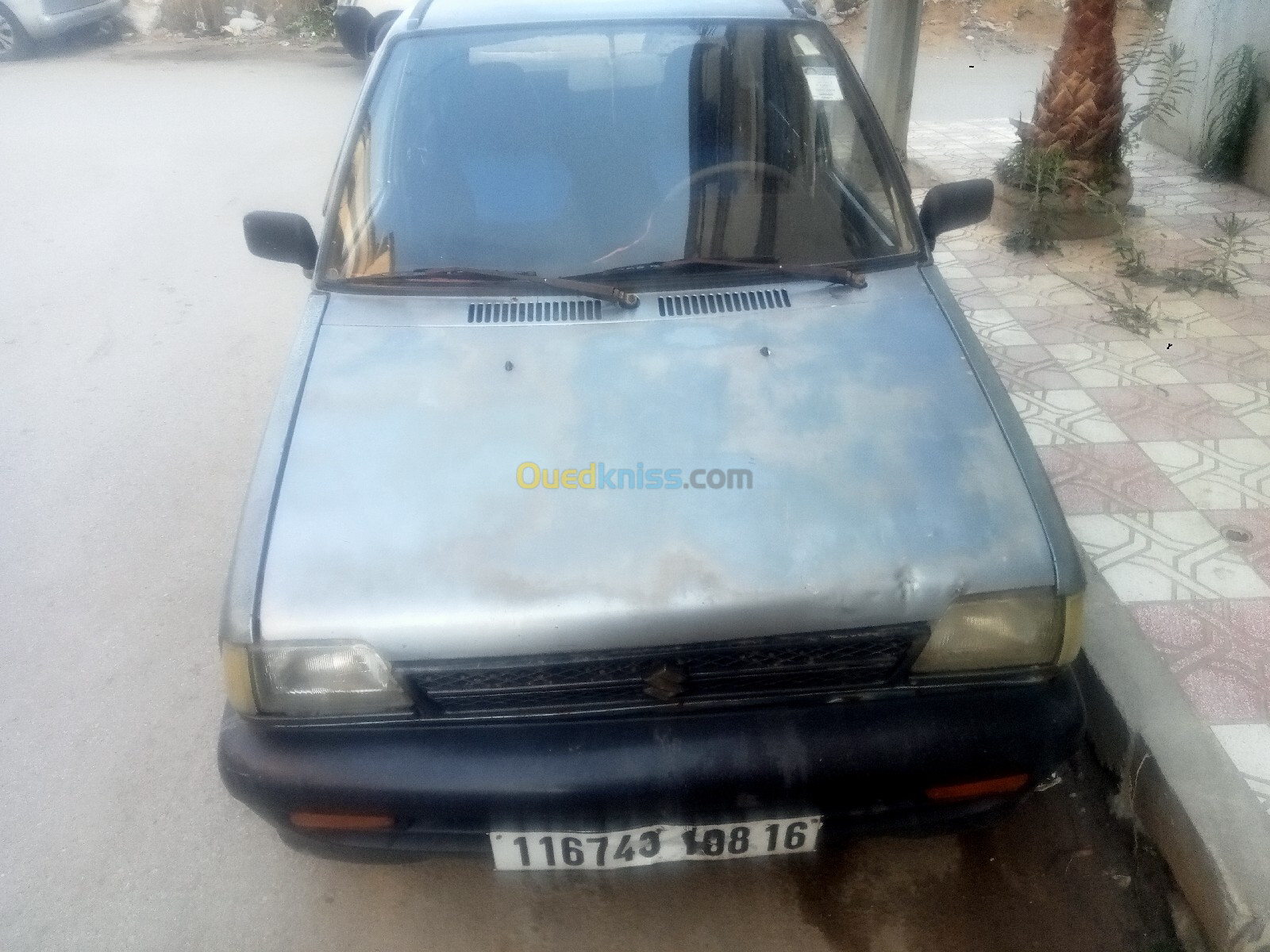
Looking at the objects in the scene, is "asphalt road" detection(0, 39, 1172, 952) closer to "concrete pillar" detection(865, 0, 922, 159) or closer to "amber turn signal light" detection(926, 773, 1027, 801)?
"amber turn signal light" detection(926, 773, 1027, 801)

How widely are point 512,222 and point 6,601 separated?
7.06ft

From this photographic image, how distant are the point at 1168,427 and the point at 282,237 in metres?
3.11

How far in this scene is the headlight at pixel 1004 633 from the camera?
170cm

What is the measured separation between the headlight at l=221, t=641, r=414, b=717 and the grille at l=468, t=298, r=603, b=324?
901mm

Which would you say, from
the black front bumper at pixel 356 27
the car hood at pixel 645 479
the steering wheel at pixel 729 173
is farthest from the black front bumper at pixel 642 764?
the black front bumper at pixel 356 27

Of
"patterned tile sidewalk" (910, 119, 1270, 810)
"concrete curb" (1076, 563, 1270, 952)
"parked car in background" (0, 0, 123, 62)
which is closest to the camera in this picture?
"concrete curb" (1076, 563, 1270, 952)

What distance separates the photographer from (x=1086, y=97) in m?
5.17

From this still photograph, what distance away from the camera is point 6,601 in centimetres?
311

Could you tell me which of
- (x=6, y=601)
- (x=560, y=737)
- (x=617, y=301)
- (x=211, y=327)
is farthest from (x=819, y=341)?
(x=211, y=327)

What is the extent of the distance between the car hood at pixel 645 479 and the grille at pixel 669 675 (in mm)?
37

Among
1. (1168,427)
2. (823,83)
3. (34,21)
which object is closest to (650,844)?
(823,83)

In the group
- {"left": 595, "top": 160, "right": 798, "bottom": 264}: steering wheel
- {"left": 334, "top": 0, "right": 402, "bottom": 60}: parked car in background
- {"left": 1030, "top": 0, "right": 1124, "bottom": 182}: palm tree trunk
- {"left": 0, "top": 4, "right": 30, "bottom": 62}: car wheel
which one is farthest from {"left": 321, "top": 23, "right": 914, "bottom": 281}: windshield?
{"left": 0, "top": 4, "right": 30, "bottom": 62}: car wheel

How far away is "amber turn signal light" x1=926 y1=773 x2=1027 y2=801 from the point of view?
1760mm

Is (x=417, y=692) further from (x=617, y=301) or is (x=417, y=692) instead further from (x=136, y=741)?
(x=136, y=741)
